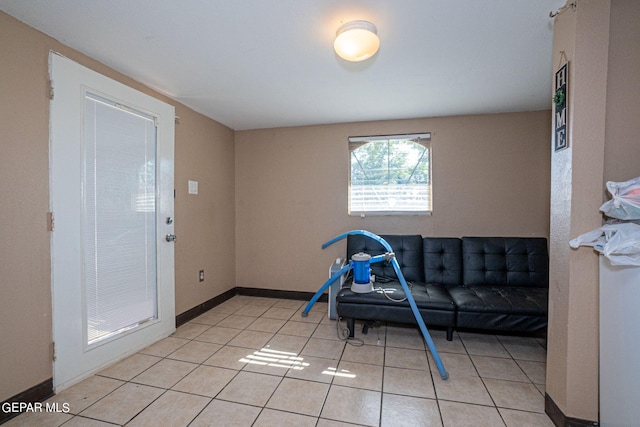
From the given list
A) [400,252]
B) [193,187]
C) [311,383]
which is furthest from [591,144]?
[193,187]

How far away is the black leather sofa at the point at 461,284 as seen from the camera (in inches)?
87.5

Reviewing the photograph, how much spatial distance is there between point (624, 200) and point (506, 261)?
178 centimetres

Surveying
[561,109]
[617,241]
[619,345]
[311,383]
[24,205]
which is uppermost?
[561,109]

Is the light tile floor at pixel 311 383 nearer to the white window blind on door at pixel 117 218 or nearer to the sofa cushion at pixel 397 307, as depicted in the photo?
the sofa cushion at pixel 397 307

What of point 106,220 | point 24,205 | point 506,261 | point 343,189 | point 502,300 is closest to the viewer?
point 24,205

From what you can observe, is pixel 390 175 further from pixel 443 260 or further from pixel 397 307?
pixel 397 307

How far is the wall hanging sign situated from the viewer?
4.69 feet

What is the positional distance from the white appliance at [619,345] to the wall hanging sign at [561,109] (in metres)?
0.63

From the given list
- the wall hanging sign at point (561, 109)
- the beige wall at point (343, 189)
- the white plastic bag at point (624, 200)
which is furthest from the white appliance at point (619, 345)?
the beige wall at point (343, 189)

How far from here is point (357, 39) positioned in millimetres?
1538

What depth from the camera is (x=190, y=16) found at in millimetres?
1526

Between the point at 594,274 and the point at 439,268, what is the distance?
1.56m

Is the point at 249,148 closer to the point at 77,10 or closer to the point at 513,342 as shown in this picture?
the point at 77,10

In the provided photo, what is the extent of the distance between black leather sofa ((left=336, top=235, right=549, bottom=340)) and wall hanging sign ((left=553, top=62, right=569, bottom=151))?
4.53ft
